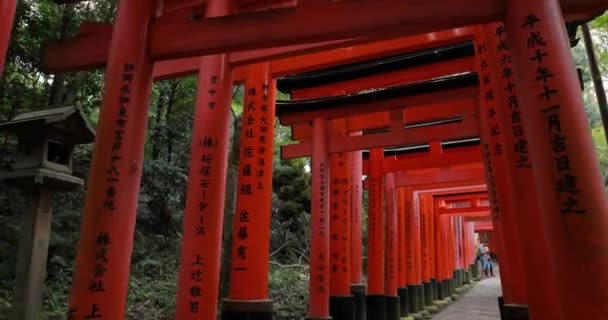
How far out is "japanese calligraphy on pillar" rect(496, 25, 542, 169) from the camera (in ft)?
11.8

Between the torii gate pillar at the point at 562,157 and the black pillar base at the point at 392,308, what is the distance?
852 centimetres

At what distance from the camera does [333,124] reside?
29.1 feet

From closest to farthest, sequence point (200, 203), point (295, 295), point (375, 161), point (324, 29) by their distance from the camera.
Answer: point (324, 29), point (200, 203), point (375, 161), point (295, 295)

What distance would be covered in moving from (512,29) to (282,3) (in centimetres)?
329

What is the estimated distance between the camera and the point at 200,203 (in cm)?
459

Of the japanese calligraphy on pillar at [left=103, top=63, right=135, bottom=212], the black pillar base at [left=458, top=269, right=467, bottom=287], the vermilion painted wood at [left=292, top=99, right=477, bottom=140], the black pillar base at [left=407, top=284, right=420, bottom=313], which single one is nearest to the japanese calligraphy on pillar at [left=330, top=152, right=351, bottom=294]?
the vermilion painted wood at [left=292, top=99, right=477, bottom=140]

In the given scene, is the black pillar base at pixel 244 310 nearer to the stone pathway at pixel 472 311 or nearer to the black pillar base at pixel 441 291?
the stone pathway at pixel 472 311

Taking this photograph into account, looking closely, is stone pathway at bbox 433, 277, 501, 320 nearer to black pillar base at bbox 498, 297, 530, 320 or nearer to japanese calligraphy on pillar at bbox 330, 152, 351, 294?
japanese calligraphy on pillar at bbox 330, 152, 351, 294

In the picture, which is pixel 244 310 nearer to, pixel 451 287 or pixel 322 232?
pixel 322 232

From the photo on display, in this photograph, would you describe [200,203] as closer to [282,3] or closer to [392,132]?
[282,3]

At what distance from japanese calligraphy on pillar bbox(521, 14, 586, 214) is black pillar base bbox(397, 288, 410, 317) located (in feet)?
32.0

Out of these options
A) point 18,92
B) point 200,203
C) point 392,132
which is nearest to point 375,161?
point 392,132

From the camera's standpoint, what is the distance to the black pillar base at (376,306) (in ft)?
32.3

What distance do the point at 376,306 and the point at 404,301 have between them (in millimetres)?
2363
